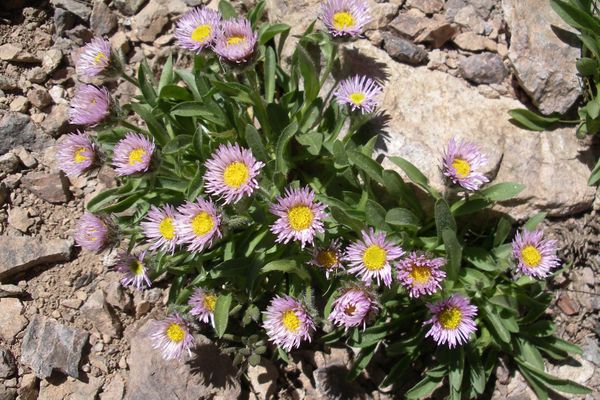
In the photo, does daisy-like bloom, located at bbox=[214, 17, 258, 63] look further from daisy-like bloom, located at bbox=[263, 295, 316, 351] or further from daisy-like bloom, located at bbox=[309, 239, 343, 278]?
daisy-like bloom, located at bbox=[263, 295, 316, 351]

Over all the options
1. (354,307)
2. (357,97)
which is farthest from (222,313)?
(357,97)

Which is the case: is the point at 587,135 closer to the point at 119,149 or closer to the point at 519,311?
the point at 519,311

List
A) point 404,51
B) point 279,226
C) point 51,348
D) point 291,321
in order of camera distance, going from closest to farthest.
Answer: point 279,226 < point 291,321 < point 51,348 < point 404,51

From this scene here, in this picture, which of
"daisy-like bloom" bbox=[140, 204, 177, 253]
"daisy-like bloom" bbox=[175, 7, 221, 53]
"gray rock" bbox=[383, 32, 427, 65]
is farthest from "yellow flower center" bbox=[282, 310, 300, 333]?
A: "gray rock" bbox=[383, 32, 427, 65]

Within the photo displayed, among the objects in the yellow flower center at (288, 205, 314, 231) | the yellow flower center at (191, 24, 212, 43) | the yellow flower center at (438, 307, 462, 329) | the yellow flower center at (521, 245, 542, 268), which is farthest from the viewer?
the yellow flower center at (191, 24, 212, 43)

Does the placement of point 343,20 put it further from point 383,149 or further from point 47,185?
point 47,185

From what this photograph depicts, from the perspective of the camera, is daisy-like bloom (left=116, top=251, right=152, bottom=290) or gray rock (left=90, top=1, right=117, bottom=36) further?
gray rock (left=90, top=1, right=117, bottom=36)

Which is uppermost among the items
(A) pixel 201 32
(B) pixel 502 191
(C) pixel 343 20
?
(C) pixel 343 20

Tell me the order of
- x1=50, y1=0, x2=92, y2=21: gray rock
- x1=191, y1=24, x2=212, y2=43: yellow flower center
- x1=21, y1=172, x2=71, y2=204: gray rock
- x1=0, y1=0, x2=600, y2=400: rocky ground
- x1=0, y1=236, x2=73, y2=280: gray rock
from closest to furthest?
1. x1=191, y1=24, x2=212, y2=43: yellow flower center
2. x1=0, y1=0, x2=600, y2=400: rocky ground
3. x1=0, y1=236, x2=73, y2=280: gray rock
4. x1=21, y1=172, x2=71, y2=204: gray rock
5. x1=50, y1=0, x2=92, y2=21: gray rock
